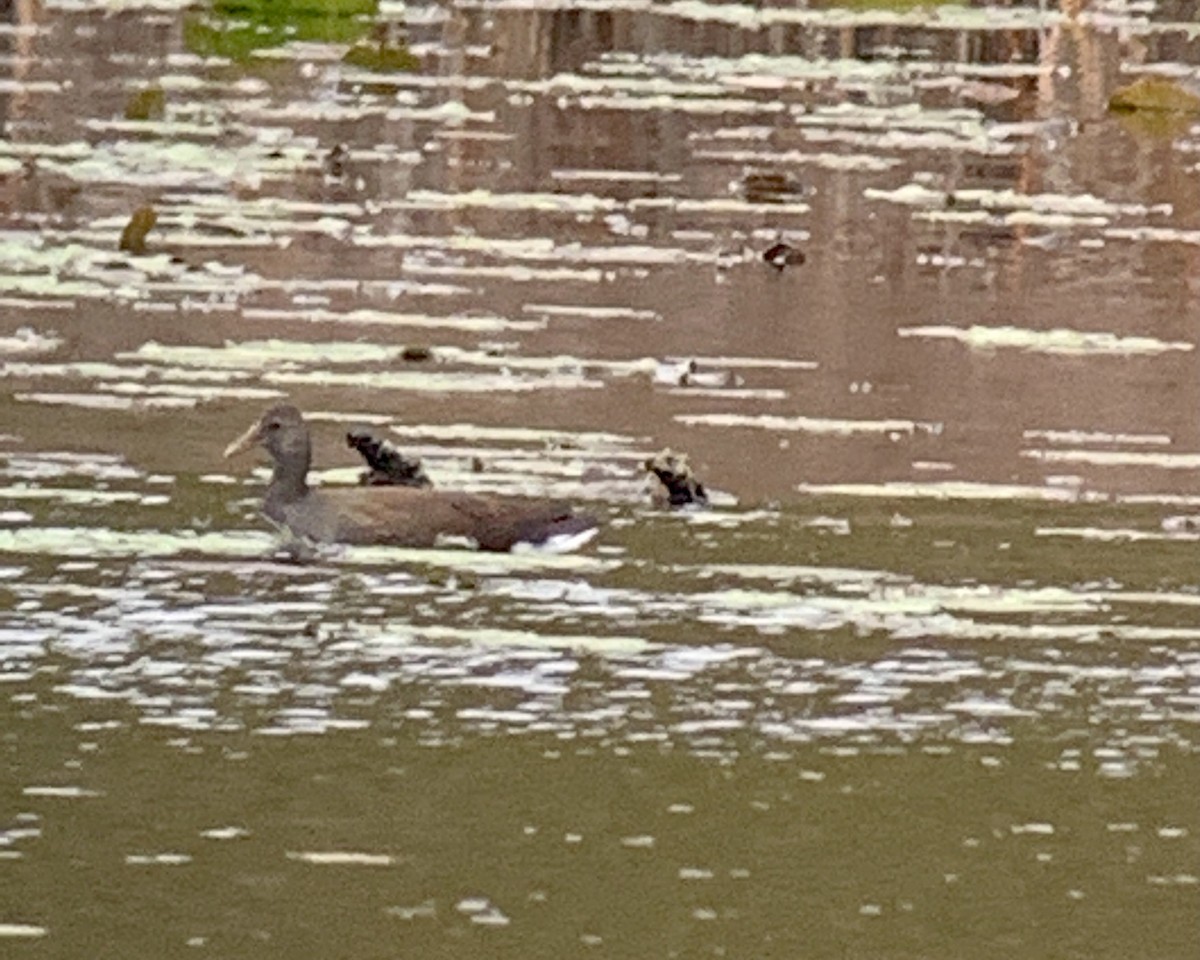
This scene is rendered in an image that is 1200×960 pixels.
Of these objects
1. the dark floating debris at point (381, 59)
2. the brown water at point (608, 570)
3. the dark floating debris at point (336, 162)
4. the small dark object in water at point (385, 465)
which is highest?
the small dark object in water at point (385, 465)

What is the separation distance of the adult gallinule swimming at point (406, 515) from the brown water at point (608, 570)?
84mm

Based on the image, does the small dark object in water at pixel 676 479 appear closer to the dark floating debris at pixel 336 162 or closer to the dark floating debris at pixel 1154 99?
the dark floating debris at pixel 336 162

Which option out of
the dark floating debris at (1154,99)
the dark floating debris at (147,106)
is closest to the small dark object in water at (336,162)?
the dark floating debris at (147,106)

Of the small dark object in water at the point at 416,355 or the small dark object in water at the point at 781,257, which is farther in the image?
the small dark object in water at the point at 781,257

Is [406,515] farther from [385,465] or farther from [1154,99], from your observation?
[1154,99]

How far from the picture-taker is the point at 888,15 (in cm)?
3312

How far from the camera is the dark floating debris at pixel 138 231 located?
50.6 feet

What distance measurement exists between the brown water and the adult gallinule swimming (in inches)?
3.3

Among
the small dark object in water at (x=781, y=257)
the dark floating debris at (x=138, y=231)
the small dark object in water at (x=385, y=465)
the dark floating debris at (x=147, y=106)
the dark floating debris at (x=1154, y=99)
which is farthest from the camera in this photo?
the dark floating debris at (x=1154, y=99)

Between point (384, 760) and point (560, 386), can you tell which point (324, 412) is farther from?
point (384, 760)

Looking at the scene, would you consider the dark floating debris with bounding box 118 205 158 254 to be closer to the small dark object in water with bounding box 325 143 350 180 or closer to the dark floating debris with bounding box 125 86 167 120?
the small dark object in water with bounding box 325 143 350 180

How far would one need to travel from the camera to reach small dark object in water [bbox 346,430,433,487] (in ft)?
35.2

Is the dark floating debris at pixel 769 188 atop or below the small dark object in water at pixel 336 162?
below

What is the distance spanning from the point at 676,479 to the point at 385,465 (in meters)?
0.76
